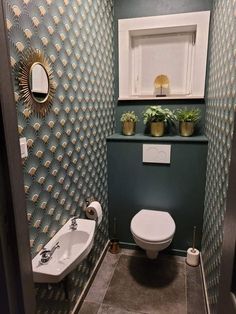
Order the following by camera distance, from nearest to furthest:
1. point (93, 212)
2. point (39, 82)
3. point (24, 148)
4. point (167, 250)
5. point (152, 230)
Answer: point (24, 148), point (39, 82), point (93, 212), point (152, 230), point (167, 250)

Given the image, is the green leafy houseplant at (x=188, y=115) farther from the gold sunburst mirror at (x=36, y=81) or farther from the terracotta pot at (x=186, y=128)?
the gold sunburst mirror at (x=36, y=81)

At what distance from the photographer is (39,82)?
116 cm

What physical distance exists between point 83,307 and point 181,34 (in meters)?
2.63

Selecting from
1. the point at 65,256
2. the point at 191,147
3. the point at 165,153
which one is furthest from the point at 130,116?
the point at 65,256

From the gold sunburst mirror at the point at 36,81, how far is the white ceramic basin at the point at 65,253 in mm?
753

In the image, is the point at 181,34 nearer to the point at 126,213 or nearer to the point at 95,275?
the point at 126,213

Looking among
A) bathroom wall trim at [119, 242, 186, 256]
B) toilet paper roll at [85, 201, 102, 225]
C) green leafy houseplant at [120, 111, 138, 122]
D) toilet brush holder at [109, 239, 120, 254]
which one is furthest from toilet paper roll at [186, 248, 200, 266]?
green leafy houseplant at [120, 111, 138, 122]

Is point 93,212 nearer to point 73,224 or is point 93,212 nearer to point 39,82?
point 73,224

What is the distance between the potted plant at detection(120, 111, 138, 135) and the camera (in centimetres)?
230

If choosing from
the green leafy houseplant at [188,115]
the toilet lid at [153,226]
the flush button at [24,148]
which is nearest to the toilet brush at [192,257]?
the toilet lid at [153,226]

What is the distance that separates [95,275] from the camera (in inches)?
79.3

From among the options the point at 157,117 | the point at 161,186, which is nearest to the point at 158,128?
the point at 157,117

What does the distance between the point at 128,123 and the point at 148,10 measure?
43.9 inches

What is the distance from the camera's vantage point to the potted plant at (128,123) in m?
2.30
